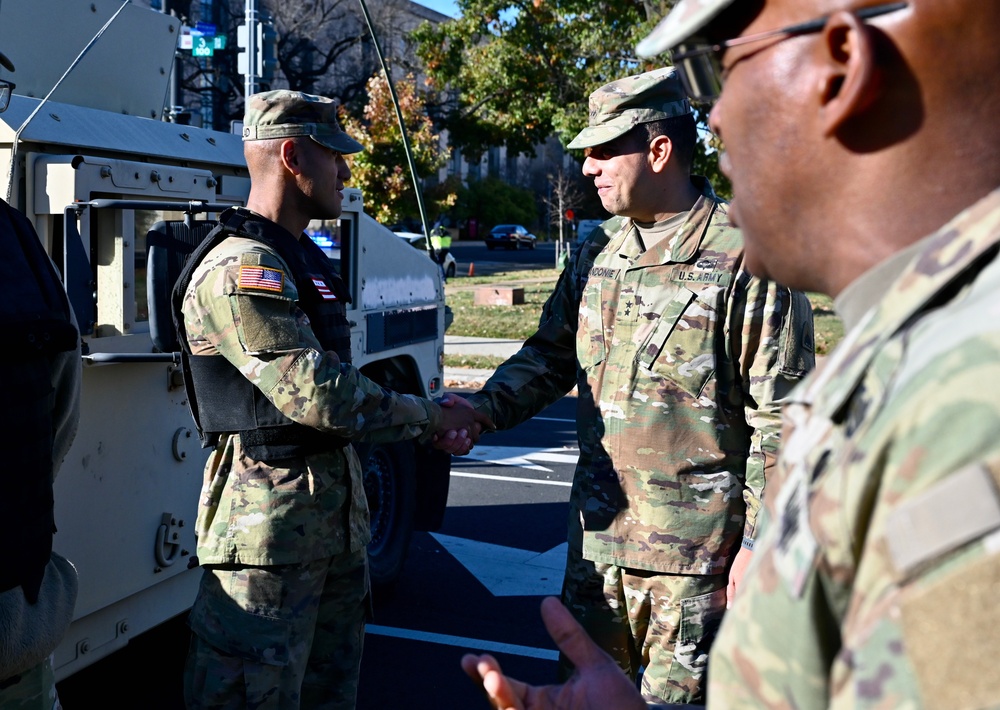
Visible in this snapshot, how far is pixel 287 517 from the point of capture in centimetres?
291

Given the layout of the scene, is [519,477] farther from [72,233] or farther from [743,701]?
[743,701]

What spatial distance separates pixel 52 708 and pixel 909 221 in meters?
2.08

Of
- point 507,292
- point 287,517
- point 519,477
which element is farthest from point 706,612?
point 507,292

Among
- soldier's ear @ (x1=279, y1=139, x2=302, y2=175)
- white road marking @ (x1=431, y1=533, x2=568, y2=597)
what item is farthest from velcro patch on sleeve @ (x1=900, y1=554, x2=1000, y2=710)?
white road marking @ (x1=431, y1=533, x2=568, y2=597)

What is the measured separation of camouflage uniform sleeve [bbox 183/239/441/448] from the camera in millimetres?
2789

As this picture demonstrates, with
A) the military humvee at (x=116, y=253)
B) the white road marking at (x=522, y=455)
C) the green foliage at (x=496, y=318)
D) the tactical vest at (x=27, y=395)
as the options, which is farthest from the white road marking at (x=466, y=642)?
the green foliage at (x=496, y=318)

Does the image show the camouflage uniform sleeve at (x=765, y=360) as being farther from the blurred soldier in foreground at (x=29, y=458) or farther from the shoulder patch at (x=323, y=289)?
the blurred soldier in foreground at (x=29, y=458)

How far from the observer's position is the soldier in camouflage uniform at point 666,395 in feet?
9.39

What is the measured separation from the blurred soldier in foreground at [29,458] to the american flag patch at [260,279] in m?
0.56

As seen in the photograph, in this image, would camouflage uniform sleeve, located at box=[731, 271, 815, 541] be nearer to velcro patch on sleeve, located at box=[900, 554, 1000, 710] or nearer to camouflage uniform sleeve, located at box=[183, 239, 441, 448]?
camouflage uniform sleeve, located at box=[183, 239, 441, 448]

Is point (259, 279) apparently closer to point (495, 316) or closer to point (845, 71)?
point (845, 71)

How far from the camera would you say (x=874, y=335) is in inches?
36.2

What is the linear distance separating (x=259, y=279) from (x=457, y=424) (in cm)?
83

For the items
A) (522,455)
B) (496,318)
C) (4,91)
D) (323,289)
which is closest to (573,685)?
(323,289)
